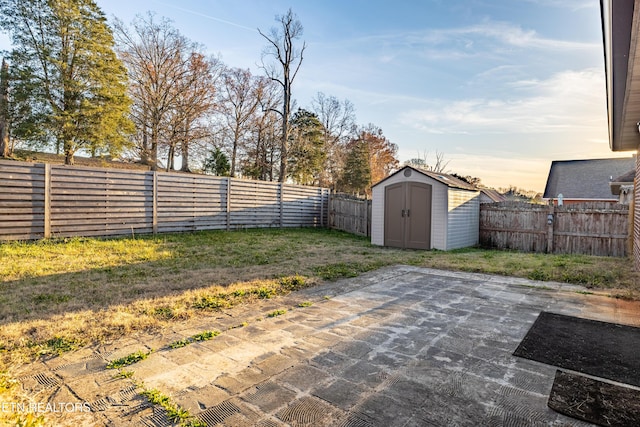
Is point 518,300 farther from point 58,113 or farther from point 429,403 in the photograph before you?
point 58,113

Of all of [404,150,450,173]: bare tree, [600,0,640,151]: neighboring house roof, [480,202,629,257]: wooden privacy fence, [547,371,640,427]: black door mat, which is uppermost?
[404,150,450,173]: bare tree

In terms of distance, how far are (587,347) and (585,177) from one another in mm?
24379

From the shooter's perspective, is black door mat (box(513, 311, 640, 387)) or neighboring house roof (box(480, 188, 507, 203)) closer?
black door mat (box(513, 311, 640, 387))

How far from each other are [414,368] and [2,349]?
2.78 metres

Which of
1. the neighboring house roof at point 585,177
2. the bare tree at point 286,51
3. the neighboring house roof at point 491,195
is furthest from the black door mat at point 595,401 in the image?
the neighboring house roof at point 585,177

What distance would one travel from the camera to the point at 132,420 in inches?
59.9

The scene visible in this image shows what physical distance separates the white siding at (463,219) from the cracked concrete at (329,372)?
501 centimetres

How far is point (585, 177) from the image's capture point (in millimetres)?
21125

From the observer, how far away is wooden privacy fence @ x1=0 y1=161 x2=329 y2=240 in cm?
636

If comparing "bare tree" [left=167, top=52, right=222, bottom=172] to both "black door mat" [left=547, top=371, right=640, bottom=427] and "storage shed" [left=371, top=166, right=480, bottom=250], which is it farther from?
"black door mat" [left=547, top=371, right=640, bottom=427]

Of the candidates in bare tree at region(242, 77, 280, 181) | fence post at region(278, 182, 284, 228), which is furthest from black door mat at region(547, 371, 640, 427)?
bare tree at region(242, 77, 280, 181)

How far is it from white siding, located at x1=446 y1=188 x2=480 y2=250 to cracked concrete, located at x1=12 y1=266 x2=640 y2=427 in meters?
5.01

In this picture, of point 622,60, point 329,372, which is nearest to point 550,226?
point 622,60

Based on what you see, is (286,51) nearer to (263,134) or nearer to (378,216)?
(263,134)
